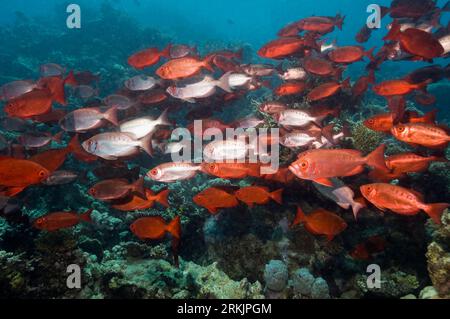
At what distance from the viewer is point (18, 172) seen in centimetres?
361

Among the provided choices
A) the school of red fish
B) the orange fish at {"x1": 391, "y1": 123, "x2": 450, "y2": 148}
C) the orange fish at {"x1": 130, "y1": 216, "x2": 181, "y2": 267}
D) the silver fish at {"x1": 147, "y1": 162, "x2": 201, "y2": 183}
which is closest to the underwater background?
the school of red fish

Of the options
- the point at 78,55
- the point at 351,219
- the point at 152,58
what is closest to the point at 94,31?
the point at 78,55

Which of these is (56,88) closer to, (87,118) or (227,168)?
(87,118)

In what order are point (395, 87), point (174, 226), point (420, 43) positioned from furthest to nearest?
point (395, 87) < point (420, 43) < point (174, 226)

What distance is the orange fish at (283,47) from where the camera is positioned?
627 cm

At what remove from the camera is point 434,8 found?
6566 mm

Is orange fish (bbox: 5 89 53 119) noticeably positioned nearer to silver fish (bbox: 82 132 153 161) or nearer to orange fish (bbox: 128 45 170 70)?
silver fish (bbox: 82 132 153 161)

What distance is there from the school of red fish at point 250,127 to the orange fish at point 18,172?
11mm

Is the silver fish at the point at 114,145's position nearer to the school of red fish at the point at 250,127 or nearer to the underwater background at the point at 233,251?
the school of red fish at the point at 250,127

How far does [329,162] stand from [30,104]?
470 centimetres

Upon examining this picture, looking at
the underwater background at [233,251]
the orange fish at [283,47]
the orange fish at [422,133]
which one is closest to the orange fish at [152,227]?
the underwater background at [233,251]

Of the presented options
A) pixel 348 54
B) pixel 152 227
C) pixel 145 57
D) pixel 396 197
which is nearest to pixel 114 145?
pixel 152 227

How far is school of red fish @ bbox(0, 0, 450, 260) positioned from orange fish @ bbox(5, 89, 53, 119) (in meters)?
0.01

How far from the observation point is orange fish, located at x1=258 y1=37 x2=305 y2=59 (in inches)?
247
